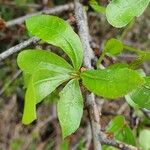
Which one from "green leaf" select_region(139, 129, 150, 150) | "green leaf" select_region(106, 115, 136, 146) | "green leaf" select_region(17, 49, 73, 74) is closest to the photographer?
"green leaf" select_region(17, 49, 73, 74)

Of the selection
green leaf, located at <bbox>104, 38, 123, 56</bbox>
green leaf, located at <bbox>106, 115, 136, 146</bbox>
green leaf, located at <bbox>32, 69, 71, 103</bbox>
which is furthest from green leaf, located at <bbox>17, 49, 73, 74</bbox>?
green leaf, located at <bbox>106, 115, 136, 146</bbox>

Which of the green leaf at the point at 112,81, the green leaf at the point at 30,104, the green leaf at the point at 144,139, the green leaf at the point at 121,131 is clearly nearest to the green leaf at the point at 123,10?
the green leaf at the point at 112,81

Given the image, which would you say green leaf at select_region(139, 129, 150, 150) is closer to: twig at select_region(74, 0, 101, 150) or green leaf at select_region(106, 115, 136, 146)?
green leaf at select_region(106, 115, 136, 146)

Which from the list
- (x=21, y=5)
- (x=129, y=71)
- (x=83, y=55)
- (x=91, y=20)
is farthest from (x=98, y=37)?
(x=129, y=71)

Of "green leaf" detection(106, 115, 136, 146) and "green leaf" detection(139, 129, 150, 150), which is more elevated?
"green leaf" detection(106, 115, 136, 146)

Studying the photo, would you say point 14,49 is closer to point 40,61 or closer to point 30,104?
point 40,61

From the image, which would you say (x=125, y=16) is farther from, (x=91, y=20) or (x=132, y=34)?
(x=132, y=34)

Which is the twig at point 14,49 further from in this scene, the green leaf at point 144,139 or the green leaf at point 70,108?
the green leaf at point 144,139
